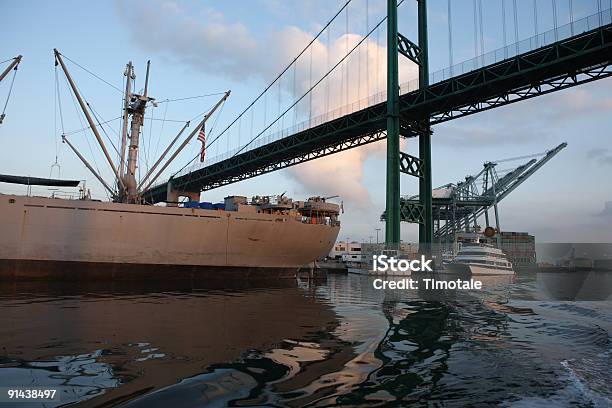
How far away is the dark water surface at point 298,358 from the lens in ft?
17.9

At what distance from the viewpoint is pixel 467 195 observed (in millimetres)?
92750

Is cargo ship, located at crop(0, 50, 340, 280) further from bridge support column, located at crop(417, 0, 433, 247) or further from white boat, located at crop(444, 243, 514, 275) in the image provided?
white boat, located at crop(444, 243, 514, 275)

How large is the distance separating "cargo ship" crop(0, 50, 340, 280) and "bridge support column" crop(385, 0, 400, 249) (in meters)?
5.72

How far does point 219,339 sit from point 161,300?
9348 mm

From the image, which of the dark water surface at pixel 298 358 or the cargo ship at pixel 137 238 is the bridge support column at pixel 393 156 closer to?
the cargo ship at pixel 137 238

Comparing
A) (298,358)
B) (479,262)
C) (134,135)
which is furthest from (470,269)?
(298,358)

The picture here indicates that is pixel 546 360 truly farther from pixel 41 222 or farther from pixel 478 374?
pixel 41 222

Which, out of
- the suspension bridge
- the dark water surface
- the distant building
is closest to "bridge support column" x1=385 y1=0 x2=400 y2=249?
the suspension bridge

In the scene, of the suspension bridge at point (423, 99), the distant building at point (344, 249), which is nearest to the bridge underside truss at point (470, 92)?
the suspension bridge at point (423, 99)

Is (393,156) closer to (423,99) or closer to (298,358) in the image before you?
(423,99)

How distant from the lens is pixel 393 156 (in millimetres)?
38375

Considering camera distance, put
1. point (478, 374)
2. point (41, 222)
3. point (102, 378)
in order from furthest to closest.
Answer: point (41, 222), point (478, 374), point (102, 378)

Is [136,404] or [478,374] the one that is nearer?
[136,404]

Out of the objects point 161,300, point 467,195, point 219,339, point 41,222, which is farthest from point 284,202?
point 467,195
